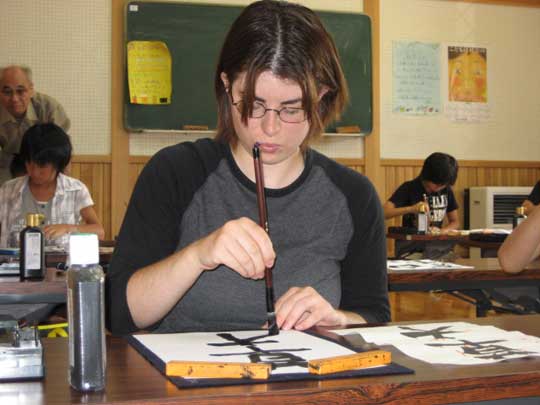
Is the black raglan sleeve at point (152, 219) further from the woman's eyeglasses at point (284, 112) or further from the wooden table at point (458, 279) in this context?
the wooden table at point (458, 279)

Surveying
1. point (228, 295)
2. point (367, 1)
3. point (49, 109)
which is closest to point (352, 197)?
point (228, 295)

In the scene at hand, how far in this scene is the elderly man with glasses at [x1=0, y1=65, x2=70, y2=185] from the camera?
5340mm

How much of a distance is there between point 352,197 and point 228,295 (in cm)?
34

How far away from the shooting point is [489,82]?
22.6 ft

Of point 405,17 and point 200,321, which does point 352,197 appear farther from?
point 405,17

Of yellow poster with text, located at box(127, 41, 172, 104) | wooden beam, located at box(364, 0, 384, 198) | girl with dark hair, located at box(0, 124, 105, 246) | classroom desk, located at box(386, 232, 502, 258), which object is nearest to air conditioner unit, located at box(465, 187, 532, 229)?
wooden beam, located at box(364, 0, 384, 198)

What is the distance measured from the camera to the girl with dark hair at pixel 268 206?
1.33 metres

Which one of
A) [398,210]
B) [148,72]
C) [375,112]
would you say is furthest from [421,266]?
[375,112]

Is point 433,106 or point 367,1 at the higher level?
point 367,1

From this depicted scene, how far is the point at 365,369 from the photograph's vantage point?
0.92 meters

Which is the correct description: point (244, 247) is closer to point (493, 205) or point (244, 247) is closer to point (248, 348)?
point (248, 348)

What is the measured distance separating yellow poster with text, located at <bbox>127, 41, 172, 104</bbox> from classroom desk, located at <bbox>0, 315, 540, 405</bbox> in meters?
Result: 4.85

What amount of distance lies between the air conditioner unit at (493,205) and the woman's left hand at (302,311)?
5578 millimetres

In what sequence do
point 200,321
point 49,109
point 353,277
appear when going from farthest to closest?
point 49,109
point 353,277
point 200,321
